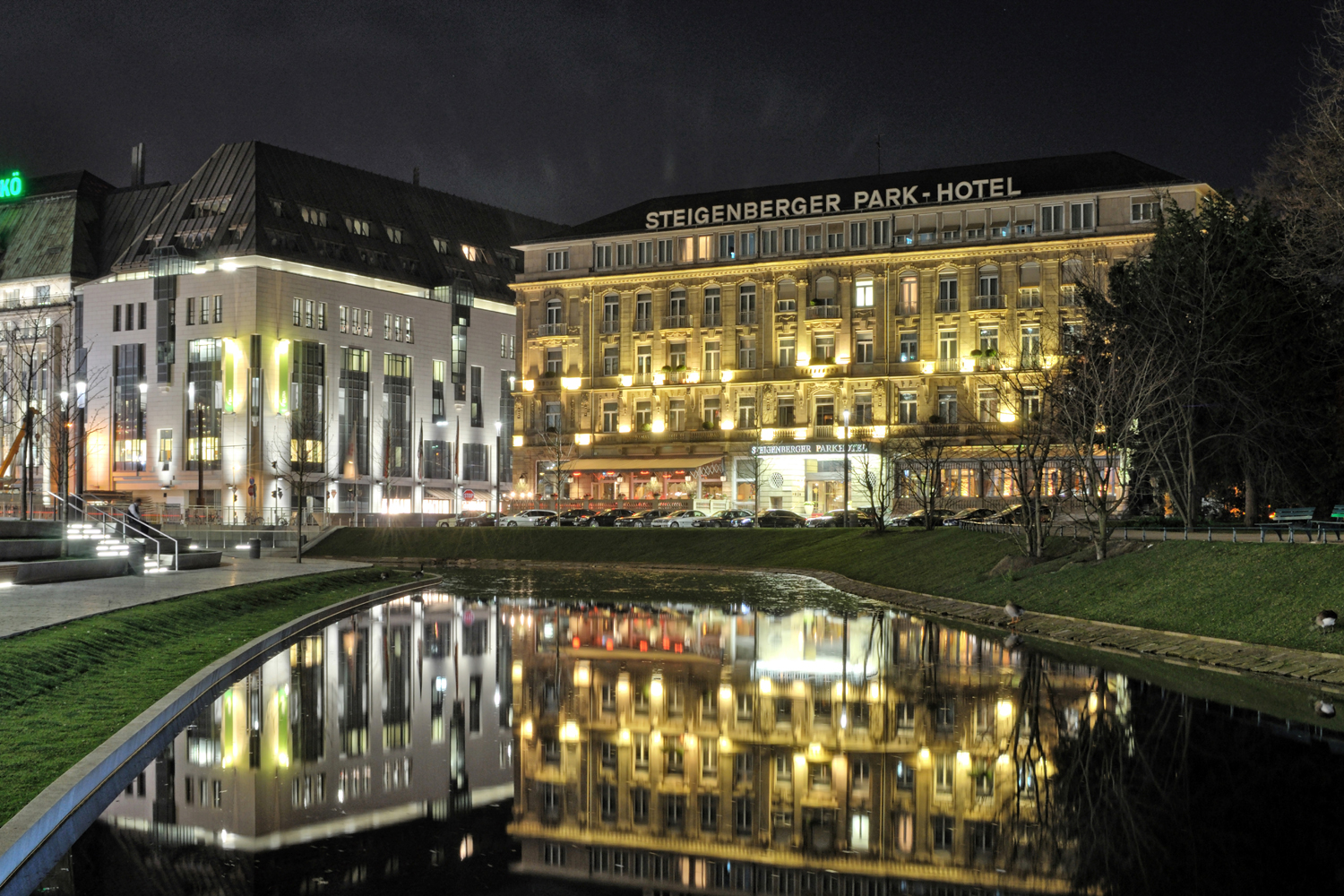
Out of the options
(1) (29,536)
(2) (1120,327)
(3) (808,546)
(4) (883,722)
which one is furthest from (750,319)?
(4) (883,722)

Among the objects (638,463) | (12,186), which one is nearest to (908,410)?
(638,463)

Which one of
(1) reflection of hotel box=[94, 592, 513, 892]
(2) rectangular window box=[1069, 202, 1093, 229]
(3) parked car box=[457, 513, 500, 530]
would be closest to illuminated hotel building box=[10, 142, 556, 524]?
(3) parked car box=[457, 513, 500, 530]

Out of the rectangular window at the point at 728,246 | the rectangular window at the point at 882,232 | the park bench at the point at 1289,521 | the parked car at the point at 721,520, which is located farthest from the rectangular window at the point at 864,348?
the park bench at the point at 1289,521

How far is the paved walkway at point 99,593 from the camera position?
23125 mm

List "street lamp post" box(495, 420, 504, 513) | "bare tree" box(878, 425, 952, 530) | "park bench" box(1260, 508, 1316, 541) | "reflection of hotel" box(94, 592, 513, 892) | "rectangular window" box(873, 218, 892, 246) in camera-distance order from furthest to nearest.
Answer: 1. "street lamp post" box(495, 420, 504, 513)
2. "rectangular window" box(873, 218, 892, 246)
3. "bare tree" box(878, 425, 952, 530)
4. "park bench" box(1260, 508, 1316, 541)
5. "reflection of hotel" box(94, 592, 513, 892)

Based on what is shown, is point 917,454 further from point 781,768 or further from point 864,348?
point 781,768

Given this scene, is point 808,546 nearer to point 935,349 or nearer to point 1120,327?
point 1120,327

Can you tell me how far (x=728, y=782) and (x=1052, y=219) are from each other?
250ft

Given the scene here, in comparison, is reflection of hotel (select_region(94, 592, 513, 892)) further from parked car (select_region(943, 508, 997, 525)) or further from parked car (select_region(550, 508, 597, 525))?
parked car (select_region(550, 508, 597, 525))

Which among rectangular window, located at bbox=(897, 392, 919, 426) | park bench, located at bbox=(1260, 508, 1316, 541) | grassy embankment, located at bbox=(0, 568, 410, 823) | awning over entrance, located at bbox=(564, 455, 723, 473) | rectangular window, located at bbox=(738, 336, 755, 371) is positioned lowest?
grassy embankment, located at bbox=(0, 568, 410, 823)

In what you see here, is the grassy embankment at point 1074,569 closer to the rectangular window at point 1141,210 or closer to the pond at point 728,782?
the pond at point 728,782

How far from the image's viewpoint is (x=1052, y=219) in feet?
271

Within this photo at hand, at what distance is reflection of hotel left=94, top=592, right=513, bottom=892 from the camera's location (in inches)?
421

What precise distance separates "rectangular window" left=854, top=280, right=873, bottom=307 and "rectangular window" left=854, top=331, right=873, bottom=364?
1.95 meters
